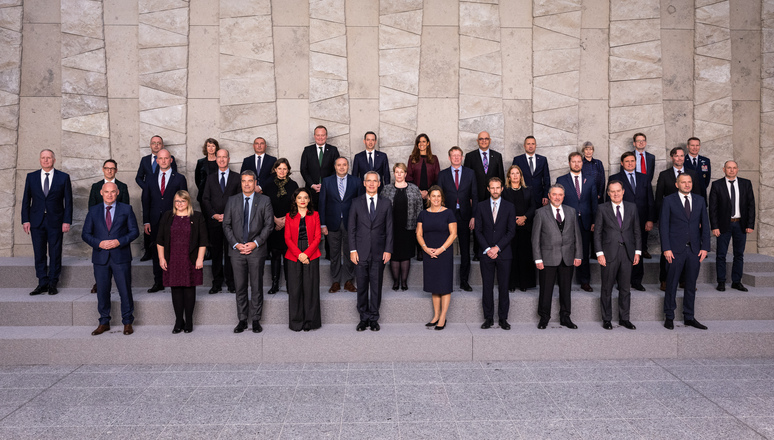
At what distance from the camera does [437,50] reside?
7082mm

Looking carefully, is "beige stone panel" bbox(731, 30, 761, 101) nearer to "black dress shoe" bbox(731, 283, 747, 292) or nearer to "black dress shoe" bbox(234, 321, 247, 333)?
"black dress shoe" bbox(731, 283, 747, 292)

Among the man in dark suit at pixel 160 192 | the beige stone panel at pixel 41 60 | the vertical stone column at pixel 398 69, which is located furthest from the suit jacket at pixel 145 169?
the vertical stone column at pixel 398 69

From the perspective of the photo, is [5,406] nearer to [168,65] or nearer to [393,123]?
[168,65]

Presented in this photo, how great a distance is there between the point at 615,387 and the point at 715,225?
2.93m

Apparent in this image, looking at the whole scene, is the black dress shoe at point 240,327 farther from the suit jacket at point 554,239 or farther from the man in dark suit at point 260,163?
the suit jacket at point 554,239

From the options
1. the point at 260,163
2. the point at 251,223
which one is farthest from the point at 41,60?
the point at 251,223

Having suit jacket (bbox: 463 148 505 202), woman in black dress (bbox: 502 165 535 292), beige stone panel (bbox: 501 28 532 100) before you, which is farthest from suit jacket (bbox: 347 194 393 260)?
beige stone panel (bbox: 501 28 532 100)

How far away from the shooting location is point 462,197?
558cm

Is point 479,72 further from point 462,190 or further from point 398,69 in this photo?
point 462,190

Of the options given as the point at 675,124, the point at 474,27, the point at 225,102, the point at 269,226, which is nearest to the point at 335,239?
the point at 269,226

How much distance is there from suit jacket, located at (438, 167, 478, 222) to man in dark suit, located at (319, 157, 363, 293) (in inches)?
41.0

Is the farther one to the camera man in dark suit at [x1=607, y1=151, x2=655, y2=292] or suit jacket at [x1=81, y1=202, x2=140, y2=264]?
man in dark suit at [x1=607, y1=151, x2=655, y2=292]

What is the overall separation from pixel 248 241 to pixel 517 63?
4.78 m

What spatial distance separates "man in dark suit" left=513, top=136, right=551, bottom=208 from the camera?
602 centimetres
